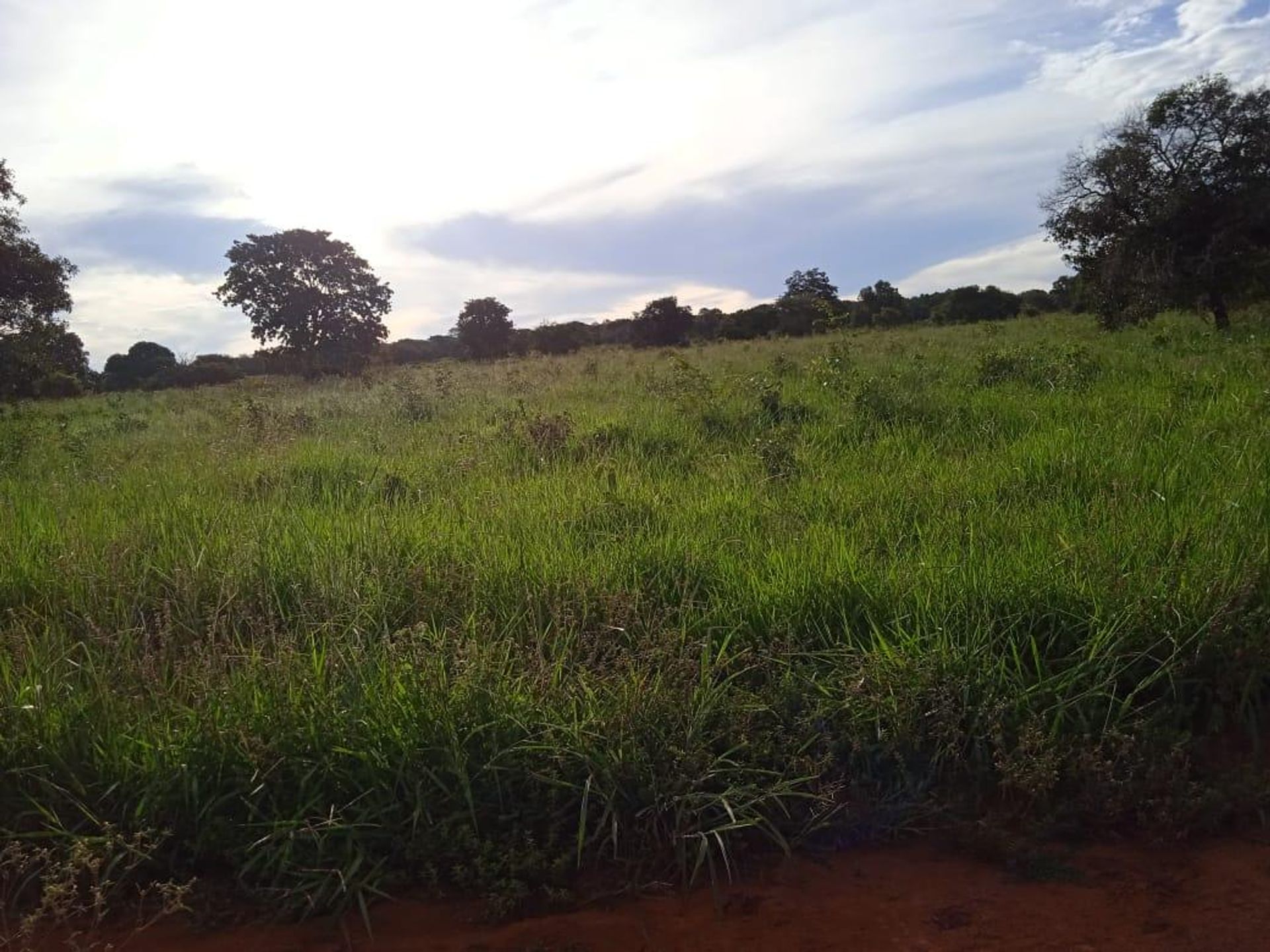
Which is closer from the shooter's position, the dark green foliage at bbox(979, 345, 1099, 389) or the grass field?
the grass field

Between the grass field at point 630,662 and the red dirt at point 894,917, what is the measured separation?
4.7 inches

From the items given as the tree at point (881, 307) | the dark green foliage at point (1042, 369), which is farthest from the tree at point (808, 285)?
the dark green foliage at point (1042, 369)

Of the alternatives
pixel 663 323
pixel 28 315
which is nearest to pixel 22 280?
pixel 28 315

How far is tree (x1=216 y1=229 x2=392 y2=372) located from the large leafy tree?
51.3ft

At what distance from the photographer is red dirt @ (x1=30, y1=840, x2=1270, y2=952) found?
84.3 inches

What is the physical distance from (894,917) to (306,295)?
110 feet

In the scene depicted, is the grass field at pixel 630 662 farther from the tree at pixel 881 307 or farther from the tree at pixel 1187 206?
the tree at pixel 881 307

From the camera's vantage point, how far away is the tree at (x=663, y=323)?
37.8m

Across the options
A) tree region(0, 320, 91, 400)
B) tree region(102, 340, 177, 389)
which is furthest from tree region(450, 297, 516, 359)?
tree region(0, 320, 91, 400)

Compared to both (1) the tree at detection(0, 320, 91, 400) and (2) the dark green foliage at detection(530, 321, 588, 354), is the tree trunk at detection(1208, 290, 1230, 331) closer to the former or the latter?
(1) the tree at detection(0, 320, 91, 400)

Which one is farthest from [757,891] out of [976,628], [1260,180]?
[1260,180]

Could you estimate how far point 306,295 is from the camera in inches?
1266

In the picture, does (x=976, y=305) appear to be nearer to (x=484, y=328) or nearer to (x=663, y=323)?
(x=663, y=323)

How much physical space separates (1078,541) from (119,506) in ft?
18.3
